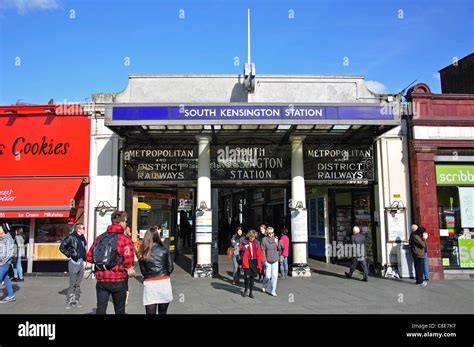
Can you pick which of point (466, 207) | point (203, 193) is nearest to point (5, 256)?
point (203, 193)

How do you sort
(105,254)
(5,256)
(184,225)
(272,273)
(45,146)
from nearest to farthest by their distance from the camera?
(105,254)
(5,256)
(272,273)
(45,146)
(184,225)

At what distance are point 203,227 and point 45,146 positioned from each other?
5837 mm

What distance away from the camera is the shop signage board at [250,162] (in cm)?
1287

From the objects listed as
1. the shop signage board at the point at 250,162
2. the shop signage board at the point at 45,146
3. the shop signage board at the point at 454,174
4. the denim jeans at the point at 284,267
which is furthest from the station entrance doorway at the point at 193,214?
the shop signage board at the point at 454,174

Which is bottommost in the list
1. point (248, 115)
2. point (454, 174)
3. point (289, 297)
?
point (289, 297)

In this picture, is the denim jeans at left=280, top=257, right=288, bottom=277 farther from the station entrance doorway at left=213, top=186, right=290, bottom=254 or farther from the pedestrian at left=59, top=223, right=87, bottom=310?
the pedestrian at left=59, top=223, right=87, bottom=310

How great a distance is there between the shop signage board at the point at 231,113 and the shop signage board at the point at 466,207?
4.57 m

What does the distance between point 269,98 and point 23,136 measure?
26.9 ft

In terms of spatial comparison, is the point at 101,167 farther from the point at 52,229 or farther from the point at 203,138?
the point at 203,138

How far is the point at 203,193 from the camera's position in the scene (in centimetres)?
1236

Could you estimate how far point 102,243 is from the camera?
5.29 meters

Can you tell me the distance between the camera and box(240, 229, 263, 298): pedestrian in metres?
9.20

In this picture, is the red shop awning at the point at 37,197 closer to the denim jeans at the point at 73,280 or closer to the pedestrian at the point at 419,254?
the denim jeans at the point at 73,280

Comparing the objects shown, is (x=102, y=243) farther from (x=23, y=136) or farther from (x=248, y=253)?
(x=23, y=136)
